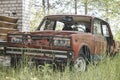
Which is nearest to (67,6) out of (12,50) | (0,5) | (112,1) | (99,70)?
(112,1)

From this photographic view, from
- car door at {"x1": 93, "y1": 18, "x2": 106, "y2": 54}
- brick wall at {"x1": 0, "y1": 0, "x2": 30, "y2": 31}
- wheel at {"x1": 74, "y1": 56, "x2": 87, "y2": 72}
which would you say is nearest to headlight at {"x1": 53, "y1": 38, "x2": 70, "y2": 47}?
wheel at {"x1": 74, "y1": 56, "x2": 87, "y2": 72}

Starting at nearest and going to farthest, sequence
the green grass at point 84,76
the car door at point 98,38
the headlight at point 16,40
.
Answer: the green grass at point 84,76 → the headlight at point 16,40 → the car door at point 98,38

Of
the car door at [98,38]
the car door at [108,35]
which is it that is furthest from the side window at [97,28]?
the car door at [108,35]

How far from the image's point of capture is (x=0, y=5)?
12.2 meters

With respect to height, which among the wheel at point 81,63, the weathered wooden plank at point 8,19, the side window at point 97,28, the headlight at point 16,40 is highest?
the weathered wooden plank at point 8,19

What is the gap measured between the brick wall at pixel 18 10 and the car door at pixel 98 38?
3.15m

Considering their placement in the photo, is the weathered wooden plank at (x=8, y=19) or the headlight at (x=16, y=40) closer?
the headlight at (x=16, y=40)

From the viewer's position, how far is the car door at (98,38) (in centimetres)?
906

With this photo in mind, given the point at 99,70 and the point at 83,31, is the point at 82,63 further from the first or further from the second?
the point at 99,70

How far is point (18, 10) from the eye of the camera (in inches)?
470

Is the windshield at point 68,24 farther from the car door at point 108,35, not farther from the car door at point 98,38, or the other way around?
the car door at point 108,35

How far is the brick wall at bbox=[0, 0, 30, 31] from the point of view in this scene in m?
11.9

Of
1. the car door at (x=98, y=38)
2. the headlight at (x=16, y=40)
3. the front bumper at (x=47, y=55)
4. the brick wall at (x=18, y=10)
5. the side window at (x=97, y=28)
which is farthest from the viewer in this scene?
the brick wall at (x=18, y=10)

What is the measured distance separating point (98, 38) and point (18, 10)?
12.1ft
